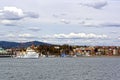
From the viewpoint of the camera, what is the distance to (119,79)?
6881 centimetres

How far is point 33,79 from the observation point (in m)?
68.9

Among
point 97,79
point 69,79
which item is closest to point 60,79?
point 69,79

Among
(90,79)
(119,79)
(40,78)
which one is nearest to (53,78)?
(40,78)

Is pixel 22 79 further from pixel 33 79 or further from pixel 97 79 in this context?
pixel 97 79

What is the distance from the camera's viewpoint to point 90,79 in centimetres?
6906

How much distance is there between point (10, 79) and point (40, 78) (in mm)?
5314

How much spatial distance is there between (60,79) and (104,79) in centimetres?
748

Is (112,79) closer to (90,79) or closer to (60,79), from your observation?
(90,79)

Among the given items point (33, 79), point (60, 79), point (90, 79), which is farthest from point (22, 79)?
point (90, 79)

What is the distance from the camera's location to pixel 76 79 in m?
69.1

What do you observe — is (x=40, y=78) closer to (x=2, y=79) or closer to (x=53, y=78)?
(x=53, y=78)

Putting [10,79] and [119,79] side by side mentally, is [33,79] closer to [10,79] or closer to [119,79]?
[10,79]

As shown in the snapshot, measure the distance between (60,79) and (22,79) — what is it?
21.1ft

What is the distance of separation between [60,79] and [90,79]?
16.7 feet
